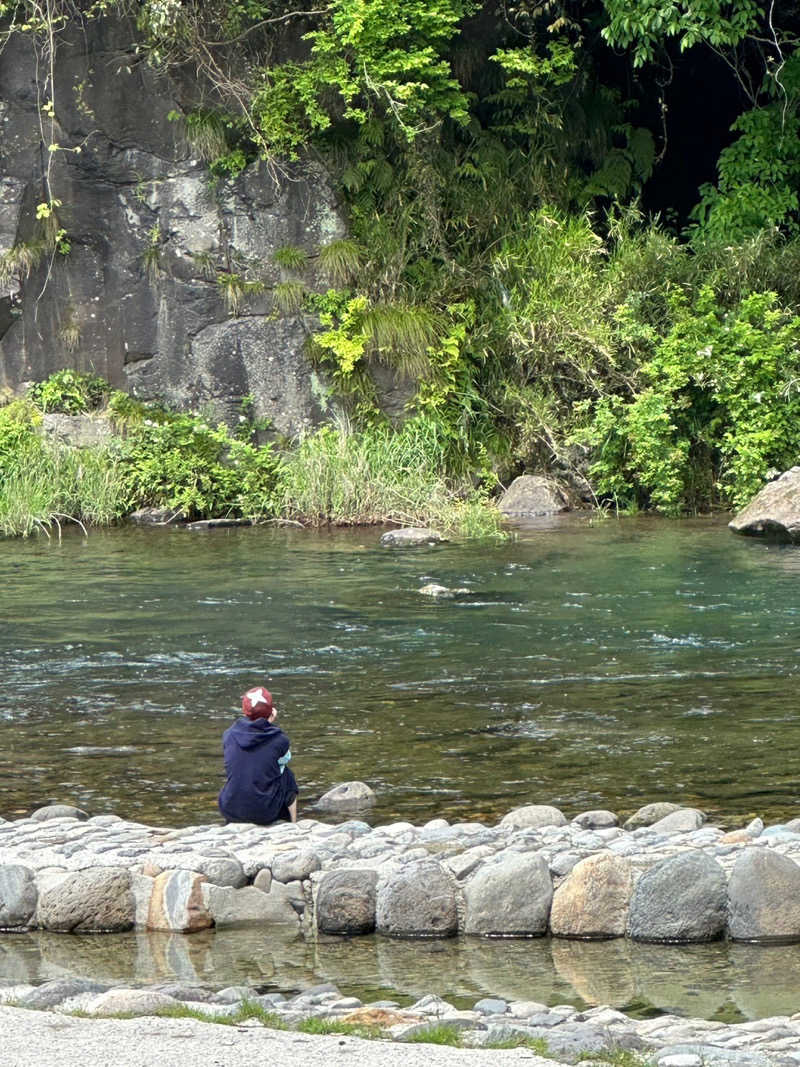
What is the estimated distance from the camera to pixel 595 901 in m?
6.43

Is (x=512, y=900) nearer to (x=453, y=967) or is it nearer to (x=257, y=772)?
(x=453, y=967)

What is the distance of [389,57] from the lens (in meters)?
19.7

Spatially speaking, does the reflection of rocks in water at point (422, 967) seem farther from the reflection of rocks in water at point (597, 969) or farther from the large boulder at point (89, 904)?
the large boulder at point (89, 904)

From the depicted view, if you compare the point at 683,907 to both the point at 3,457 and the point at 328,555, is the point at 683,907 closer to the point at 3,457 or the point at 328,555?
the point at 328,555

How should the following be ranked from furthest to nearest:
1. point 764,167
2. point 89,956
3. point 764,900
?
point 764,167
point 89,956
point 764,900

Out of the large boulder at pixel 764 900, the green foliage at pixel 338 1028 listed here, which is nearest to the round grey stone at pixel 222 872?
the green foliage at pixel 338 1028

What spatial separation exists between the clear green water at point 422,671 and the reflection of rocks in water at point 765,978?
59.5 inches

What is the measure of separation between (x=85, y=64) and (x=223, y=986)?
1745 cm

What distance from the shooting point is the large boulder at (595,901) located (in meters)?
6.41

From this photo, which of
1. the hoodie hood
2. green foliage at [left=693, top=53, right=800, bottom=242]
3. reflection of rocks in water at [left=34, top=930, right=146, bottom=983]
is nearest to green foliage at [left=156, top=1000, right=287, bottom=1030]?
A: reflection of rocks in water at [left=34, top=930, right=146, bottom=983]

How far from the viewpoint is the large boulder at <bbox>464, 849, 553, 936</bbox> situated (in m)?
6.49

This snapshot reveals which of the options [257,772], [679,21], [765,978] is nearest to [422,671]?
[257,772]

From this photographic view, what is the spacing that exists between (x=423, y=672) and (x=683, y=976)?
17.5 ft

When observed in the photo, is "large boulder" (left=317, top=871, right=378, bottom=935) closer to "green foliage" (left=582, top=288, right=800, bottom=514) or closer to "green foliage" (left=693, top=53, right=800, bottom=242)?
"green foliage" (left=582, top=288, right=800, bottom=514)
